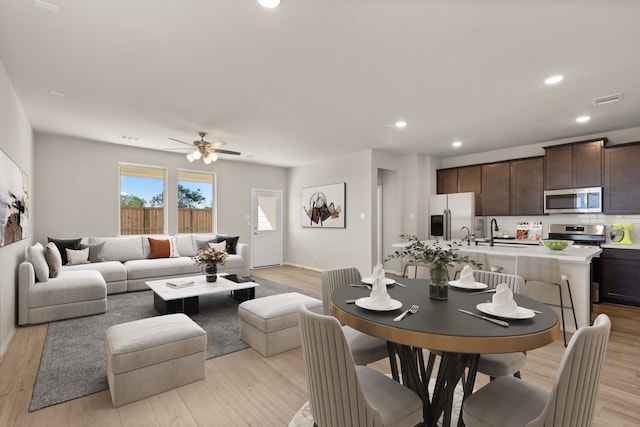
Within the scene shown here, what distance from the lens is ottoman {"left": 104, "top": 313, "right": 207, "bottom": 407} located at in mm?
2068

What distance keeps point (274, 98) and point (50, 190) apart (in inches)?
171

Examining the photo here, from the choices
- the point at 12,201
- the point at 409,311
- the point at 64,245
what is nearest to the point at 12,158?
the point at 12,201

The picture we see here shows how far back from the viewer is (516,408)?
130cm

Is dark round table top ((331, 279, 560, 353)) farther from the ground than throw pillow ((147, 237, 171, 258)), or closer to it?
farther from the ground

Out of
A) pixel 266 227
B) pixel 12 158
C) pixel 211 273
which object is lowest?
pixel 211 273

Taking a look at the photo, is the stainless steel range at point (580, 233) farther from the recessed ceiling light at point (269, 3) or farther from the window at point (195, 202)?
the window at point (195, 202)

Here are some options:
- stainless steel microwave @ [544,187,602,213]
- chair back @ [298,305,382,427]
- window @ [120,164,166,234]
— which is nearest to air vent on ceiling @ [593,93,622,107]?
stainless steel microwave @ [544,187,602,213]

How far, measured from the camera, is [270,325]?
2.82 meters

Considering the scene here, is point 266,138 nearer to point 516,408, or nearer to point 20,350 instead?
point 20,350

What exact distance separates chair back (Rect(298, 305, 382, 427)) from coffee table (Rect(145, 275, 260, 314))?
2.79m

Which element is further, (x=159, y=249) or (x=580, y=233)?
(x=159, y=249)

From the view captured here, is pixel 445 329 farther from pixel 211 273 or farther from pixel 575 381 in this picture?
pixel 211 273

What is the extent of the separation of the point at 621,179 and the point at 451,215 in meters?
2.45

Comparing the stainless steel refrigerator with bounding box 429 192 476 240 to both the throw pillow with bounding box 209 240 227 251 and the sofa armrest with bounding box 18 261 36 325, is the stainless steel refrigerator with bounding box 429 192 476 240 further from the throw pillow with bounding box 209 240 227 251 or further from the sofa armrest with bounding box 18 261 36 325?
the sofa armrest with bounding box 18 261 36 325
